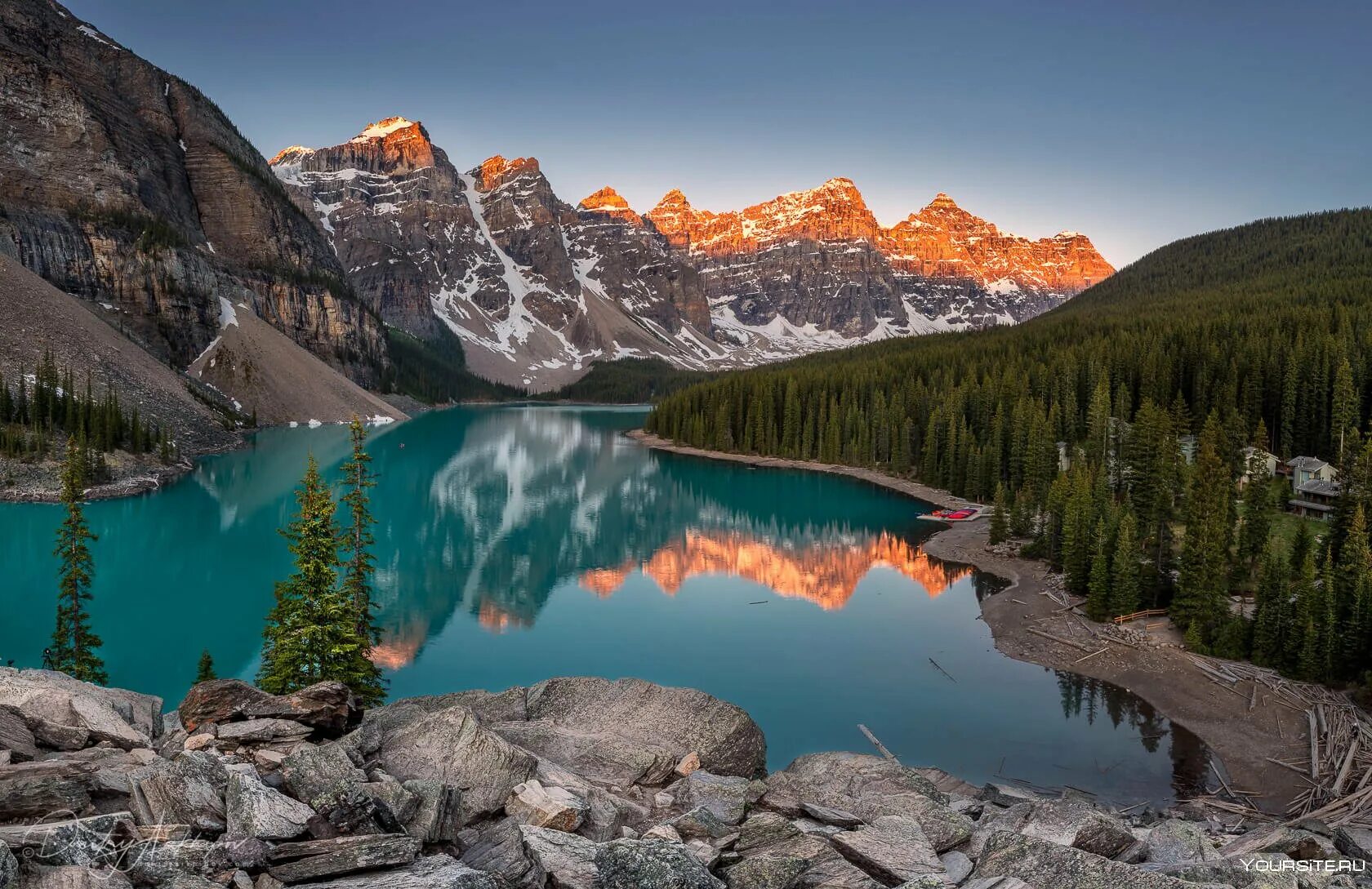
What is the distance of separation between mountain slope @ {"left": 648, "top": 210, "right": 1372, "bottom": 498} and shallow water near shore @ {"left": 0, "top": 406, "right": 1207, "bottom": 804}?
13284 millimetres

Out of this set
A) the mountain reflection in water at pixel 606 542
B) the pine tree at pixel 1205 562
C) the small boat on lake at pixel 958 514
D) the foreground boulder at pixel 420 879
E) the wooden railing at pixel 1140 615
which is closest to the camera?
the foreground boulder at pixel 420 879

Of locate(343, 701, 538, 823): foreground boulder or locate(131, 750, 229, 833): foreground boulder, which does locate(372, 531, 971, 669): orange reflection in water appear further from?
locate(131, 750, 229, 833): foreground boulder

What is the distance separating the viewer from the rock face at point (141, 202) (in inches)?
4409

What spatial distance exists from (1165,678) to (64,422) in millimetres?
78318

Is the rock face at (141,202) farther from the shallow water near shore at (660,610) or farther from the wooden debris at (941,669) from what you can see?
the wooden debris at (941,669)

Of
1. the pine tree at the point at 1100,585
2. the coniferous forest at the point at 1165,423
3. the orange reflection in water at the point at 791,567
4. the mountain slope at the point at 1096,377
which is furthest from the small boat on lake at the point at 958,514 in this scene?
the pine tree at the point at 1100,585

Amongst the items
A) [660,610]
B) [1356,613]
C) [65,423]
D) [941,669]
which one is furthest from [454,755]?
[65,423]

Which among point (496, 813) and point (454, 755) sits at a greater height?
point (454, 755)

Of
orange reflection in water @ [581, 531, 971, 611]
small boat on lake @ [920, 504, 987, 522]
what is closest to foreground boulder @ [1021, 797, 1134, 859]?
orange reflection in water @ [581, 531, 971, 611]

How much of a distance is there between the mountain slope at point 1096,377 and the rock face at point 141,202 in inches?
2974

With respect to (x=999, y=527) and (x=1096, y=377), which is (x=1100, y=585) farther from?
(x=1096, y=377)

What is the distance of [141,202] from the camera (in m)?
128

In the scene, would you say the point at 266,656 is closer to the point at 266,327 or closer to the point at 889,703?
the point at 889,703

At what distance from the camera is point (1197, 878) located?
1006cm
